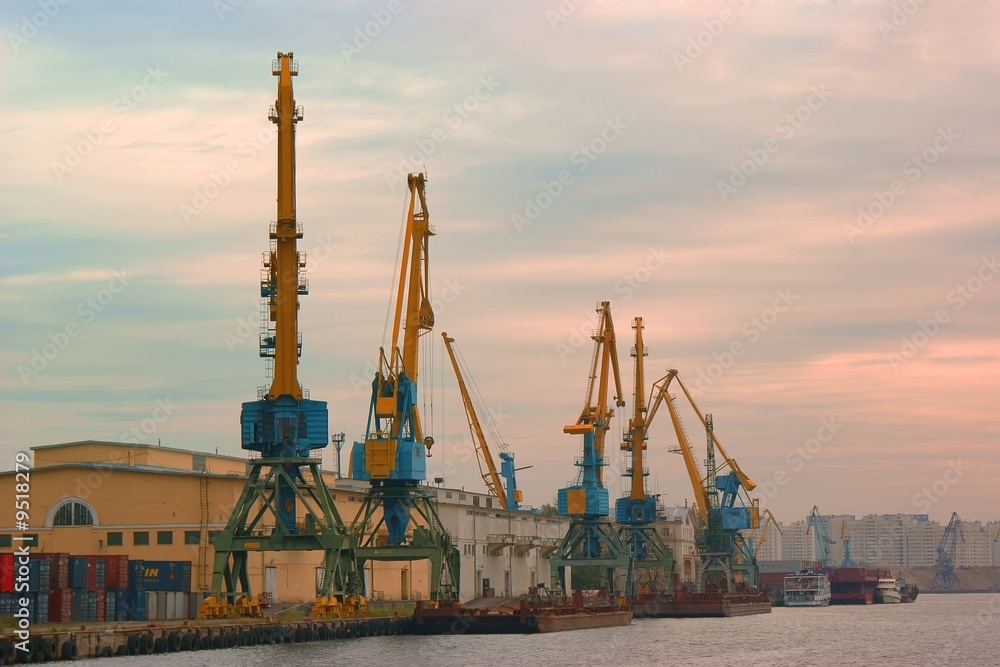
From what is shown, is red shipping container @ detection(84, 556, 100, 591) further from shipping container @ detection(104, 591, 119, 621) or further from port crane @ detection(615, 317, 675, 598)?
port crane @ detection(615, 317, 675, 598)

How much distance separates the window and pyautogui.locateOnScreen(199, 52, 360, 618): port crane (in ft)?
31.0

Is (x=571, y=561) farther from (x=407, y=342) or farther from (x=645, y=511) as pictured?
(x=407, y=342)

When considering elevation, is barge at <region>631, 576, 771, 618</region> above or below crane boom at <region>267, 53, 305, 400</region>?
below

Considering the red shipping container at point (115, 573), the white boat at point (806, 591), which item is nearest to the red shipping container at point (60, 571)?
the red shipping container at point (115, 573)

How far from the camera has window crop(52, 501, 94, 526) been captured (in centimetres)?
7506

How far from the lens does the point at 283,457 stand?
2756 inches

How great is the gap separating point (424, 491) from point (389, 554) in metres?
5.30

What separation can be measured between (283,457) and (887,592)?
14379cm

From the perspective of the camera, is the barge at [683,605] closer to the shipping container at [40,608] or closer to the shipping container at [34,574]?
the shipping container at [40,608]

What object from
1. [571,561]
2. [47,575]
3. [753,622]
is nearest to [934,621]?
[753,622]

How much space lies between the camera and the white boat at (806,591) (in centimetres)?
16925

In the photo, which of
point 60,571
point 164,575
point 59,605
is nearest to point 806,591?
point 164,575

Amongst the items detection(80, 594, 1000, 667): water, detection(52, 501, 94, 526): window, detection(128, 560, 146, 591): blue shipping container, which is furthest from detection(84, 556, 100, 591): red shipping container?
detection(52, 501, 94, 526): window

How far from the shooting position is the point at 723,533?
13575 cm
